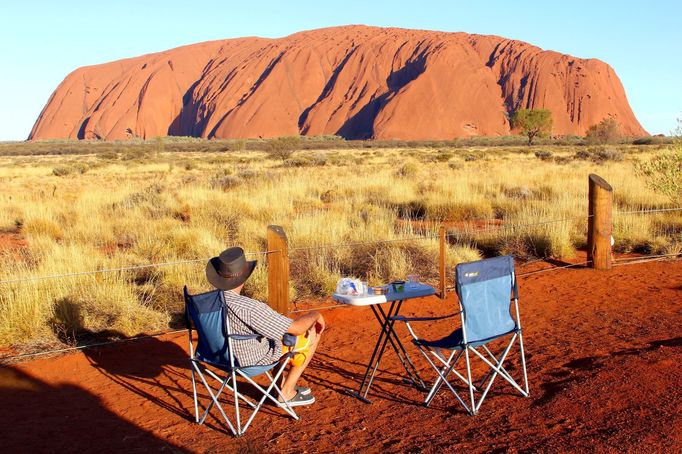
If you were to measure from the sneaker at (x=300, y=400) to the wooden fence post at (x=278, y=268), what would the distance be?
5.58ft

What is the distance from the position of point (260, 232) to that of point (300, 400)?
21.4 ft

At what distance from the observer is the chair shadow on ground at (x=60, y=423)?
13.8 ft

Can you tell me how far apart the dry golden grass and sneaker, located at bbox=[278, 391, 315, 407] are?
266 cm

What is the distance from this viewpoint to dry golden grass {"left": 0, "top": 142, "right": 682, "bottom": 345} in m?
7.12

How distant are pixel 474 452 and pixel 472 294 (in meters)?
1.11

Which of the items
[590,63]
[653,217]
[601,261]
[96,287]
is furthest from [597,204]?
[590,63]

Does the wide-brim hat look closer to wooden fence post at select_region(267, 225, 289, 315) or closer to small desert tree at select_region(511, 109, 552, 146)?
wooden fence post at select_region(267, 225, 289, 315)

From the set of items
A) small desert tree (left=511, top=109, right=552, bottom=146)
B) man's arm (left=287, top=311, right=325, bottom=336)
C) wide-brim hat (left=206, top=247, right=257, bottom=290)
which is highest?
small desert tree (left=511, top=109, right=552, bottom=146)

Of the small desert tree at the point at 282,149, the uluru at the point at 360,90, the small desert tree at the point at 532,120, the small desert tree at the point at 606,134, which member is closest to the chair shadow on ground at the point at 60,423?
the small desert tree at the point at 282,149

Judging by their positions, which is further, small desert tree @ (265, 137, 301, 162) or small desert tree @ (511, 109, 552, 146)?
small desert tree @ (511, 109, 552, 146)

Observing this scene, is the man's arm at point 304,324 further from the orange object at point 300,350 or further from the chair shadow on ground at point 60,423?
the chair shadow on ground at point 60,423

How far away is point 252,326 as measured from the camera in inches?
172

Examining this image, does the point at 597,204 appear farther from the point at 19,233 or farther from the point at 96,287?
the point at 19,233

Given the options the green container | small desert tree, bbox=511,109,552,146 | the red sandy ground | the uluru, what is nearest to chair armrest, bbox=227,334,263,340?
the red sandy ground
